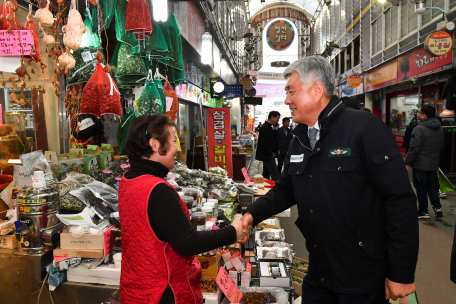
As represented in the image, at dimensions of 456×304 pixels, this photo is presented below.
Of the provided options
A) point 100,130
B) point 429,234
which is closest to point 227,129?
point 100,130

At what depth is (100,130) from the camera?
3.73 m

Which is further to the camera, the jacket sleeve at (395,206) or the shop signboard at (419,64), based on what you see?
the shop signboard at (419,64)

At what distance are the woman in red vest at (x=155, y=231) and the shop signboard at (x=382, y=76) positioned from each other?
504 inches

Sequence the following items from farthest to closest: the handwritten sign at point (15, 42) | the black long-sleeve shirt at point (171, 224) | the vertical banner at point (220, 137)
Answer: the vertical banner at point (220, 137) → the handwritten sign at point (15, 42) → the black long-sleeve shirt at point (171, 224)

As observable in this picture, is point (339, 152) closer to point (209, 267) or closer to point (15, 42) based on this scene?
point (209, 267)

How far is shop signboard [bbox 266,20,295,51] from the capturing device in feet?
55.5

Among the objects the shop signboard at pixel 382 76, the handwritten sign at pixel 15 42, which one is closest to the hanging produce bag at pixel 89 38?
the handwritten sign at pixel 15 42

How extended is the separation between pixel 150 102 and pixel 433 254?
4.30m

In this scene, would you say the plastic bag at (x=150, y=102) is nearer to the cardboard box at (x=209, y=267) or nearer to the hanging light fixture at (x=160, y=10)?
the hanging light fixture at (x=160, y=10)

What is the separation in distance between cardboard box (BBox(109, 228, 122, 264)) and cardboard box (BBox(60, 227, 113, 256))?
6 cm

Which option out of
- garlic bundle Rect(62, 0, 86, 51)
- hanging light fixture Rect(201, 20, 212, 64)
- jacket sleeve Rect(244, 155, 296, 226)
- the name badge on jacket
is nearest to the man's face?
the name badge on jacket

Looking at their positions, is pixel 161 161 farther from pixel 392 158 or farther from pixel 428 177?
pixel 428 177

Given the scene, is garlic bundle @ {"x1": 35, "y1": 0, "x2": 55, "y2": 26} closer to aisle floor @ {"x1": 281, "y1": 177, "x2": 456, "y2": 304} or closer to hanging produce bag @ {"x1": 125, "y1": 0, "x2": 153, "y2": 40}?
hanging produce bag @ {"x1": 125, "y1": 0, "x2": 153, "y2": 40}

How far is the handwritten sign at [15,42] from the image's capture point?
189cm
